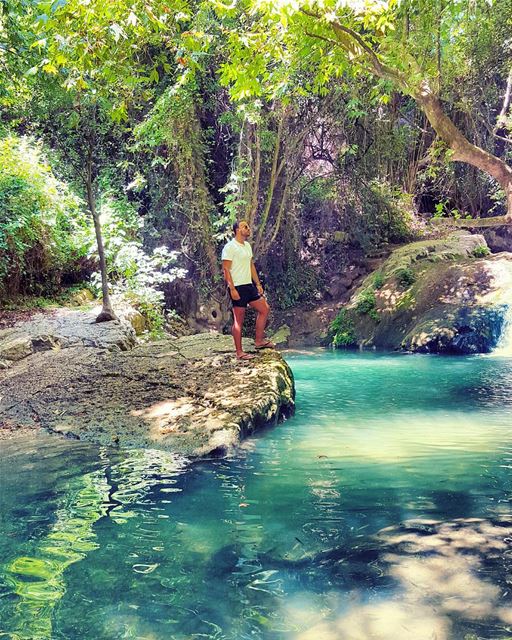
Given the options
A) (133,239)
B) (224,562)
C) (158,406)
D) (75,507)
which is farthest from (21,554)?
(133,239)

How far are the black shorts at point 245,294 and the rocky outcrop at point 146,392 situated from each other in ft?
2.46

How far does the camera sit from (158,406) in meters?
6.02

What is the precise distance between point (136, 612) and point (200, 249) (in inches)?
544

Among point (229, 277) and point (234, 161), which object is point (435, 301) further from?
point (229, 277)

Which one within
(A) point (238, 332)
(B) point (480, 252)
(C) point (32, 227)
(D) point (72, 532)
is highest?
(C) point (32, 227)

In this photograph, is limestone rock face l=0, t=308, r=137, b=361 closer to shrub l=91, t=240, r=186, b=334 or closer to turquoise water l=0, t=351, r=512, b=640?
shrub l=91, t=240, r=186, b=334

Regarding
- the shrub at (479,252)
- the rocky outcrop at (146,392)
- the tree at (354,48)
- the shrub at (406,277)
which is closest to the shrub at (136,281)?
the rocky outcrop at (146,392)

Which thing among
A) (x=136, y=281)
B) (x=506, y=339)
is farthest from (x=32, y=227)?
(x=506, y=339)

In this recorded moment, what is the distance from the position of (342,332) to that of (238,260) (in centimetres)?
801

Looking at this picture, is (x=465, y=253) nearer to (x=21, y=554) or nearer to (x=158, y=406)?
(x=158, y=406)

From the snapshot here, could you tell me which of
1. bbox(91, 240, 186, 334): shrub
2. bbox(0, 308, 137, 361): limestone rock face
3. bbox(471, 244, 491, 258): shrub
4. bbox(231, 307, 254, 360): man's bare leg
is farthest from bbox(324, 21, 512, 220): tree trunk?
bbox(471, 244, 491, 258): shrub

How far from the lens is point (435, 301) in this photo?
13.6 metres

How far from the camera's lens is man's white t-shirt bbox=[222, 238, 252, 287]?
728cm

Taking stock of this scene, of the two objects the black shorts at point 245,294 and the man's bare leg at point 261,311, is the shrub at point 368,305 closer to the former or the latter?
the man's bare leg at point 261,311
